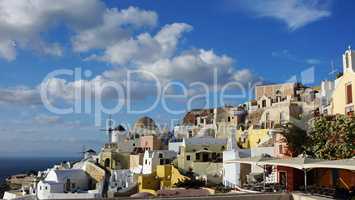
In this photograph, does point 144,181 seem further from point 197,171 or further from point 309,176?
point 309,176

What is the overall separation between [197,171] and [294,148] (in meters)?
11.9

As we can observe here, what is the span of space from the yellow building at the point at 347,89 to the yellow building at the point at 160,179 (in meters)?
13.7

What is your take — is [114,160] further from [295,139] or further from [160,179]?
[295,139]

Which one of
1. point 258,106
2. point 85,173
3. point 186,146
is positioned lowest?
point 85,173

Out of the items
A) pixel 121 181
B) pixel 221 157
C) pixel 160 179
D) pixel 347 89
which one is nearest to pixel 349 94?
pixel 347 89

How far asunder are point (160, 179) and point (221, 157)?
6315 mm

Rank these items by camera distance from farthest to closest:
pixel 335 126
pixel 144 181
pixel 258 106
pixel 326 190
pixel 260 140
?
1. pixel 258 106
2. pixel 260 140
3. pixel 144 181
4. pixel 335 126
5. pixel 326 190

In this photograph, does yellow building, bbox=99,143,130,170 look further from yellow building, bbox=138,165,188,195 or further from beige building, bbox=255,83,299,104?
beige building, bbox=255,83,299,104

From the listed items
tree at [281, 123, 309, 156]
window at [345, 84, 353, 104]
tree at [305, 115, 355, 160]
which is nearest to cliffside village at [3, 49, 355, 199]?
window at [345, 84, 353, 104]

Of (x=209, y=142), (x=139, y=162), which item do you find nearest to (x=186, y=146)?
(x=209, y=142)

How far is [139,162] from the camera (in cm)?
4806

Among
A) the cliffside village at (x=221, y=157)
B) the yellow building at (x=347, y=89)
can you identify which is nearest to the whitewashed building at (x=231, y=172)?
the cliffside village at (x=221, y=157)

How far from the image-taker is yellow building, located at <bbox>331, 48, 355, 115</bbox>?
28.5 m

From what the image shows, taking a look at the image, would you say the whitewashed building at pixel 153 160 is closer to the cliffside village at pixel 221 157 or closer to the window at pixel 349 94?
the cliffside village at pixel 221 157
